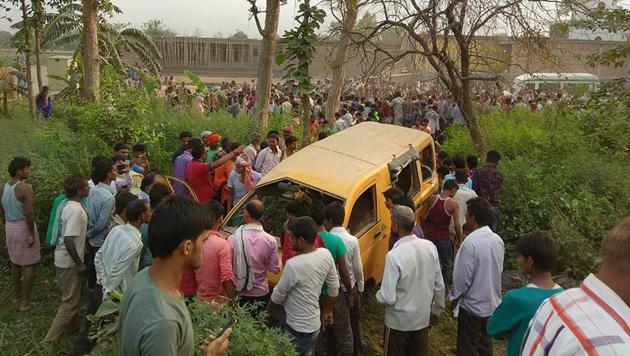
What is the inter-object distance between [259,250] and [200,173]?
3.22 metres

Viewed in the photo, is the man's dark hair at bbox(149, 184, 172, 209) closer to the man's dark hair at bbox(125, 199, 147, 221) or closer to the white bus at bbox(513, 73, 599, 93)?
the man's dark hair at bbox(125, 199, 147, 221)

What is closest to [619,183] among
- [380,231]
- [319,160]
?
[380,231]

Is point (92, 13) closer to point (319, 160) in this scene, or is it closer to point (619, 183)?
point (319, 160)

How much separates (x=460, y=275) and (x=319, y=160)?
7.87 feet

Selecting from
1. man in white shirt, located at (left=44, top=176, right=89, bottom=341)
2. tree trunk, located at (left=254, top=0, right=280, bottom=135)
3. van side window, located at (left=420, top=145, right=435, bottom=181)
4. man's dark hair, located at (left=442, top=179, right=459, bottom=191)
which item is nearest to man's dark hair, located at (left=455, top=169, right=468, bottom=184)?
man's dark hair, located at (left=442, top=179, right=459, bottom=191)

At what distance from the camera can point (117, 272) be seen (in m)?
4.27

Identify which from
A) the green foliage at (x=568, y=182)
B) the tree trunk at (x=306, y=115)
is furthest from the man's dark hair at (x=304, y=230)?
the tree trunk at (x=306, y=115)

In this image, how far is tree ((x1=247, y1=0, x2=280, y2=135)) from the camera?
1070cm

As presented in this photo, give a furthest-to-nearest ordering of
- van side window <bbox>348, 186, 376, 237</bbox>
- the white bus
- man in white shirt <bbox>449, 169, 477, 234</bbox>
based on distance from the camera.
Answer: the white bus, man in white shirt <bbox>449, 169, 477, 234</bbox>, van side window <bbox>348, 186, 376, 237</bbox>

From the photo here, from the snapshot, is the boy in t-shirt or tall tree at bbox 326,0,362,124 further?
tall tree at bbox 326,0,362,124

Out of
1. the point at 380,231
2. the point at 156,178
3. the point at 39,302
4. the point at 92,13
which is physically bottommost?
the point at 39,302

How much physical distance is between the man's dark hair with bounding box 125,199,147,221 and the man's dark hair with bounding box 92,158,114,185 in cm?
139

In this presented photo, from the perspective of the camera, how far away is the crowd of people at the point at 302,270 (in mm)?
2084

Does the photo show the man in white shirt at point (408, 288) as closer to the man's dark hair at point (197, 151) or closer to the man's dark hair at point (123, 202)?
the man's dark hair at point (123, 202)
